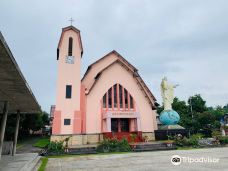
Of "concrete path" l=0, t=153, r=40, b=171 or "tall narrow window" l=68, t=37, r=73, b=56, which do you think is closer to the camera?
"concrete path" l=0, t=153, r=40, b=171

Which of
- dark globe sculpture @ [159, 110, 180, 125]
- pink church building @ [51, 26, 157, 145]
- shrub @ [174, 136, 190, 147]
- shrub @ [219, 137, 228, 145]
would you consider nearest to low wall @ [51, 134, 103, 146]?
pink church building @ [51, 26, 157, 145]

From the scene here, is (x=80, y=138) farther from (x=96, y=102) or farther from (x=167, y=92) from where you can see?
(x=167, y=92)

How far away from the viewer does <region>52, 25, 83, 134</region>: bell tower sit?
69.3 feet

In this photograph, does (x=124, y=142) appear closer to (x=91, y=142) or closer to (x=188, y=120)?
(x=91, y=142)

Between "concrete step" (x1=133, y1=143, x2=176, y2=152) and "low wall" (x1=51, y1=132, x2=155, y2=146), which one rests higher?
"low wall" (x1=51, y1=132, x2=155, y2=146)

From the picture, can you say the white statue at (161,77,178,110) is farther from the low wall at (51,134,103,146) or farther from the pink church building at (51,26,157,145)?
the low wall at (51,134,103,146)

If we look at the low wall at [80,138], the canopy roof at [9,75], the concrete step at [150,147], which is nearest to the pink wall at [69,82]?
the low wall at [80,138]

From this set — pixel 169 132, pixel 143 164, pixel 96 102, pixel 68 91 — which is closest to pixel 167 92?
pixel 169 132

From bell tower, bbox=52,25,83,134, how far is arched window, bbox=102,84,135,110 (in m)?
3.66

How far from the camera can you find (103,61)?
94.7 feet

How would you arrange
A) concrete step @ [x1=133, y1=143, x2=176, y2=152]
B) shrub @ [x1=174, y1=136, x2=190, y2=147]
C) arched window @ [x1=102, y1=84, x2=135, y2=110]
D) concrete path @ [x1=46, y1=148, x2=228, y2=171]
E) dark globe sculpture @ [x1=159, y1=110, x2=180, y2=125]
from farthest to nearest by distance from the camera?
dark globe sculpture @ [x1=159, y1=110, x2=180, y2=125]
arched window @ [x1=102, y1=84, x2=135, y2=110]
shrub @ [x1=174, y1=136, x2=190, y2=147]
concrete step @ [x1=133, y1=143, x2=176, y2=152]
concrete path @ [x1=46, y1=148, x2=228, y2=171]

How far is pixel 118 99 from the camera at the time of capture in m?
24.7

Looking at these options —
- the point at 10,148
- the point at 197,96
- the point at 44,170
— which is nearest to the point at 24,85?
the point at 44,170

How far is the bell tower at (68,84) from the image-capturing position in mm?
21109
